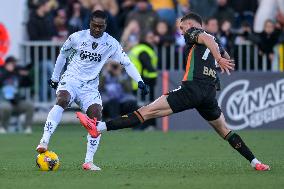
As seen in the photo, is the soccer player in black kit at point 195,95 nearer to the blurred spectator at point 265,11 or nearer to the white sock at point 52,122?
the white sock at point 52,122

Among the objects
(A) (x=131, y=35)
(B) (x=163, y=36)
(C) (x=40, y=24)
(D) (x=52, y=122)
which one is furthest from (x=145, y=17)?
(D) (x=52, y=122)

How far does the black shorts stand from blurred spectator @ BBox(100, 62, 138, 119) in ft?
31.5

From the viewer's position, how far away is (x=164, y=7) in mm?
24922

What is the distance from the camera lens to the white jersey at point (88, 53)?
46.0 ft

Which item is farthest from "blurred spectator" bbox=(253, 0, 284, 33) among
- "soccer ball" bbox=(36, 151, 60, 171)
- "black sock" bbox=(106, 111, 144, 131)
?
"soccer ball" bbox=(36, 151, 60, 171)

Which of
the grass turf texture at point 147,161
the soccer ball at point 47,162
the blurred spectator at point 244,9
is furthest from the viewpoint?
the blurred spectator at point 244,9

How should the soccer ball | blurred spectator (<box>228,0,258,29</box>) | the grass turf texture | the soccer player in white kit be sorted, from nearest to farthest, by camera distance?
the grass turf texture
the soccer ball
the soccer player in white kit
blurred spectator (<box>228,0,258,29</box>)

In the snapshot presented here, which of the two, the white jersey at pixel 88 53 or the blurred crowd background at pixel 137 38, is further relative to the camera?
the blurred crowd background at pixel 137 38

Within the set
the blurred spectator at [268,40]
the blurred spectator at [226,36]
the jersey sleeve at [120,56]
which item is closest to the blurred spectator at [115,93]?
the blurred spectator at [226,36]

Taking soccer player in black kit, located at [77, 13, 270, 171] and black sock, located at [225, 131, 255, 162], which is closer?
soccer player in black kit, located at [77, 13, 270, 171]

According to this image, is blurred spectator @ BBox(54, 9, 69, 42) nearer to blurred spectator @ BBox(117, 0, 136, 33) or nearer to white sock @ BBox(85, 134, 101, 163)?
blurred spectator @ BBox(117, 0, 136, 33)

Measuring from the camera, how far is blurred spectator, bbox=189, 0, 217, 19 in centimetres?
2461

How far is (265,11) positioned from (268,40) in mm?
910

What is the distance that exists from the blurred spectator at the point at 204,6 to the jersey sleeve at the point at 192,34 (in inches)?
448
